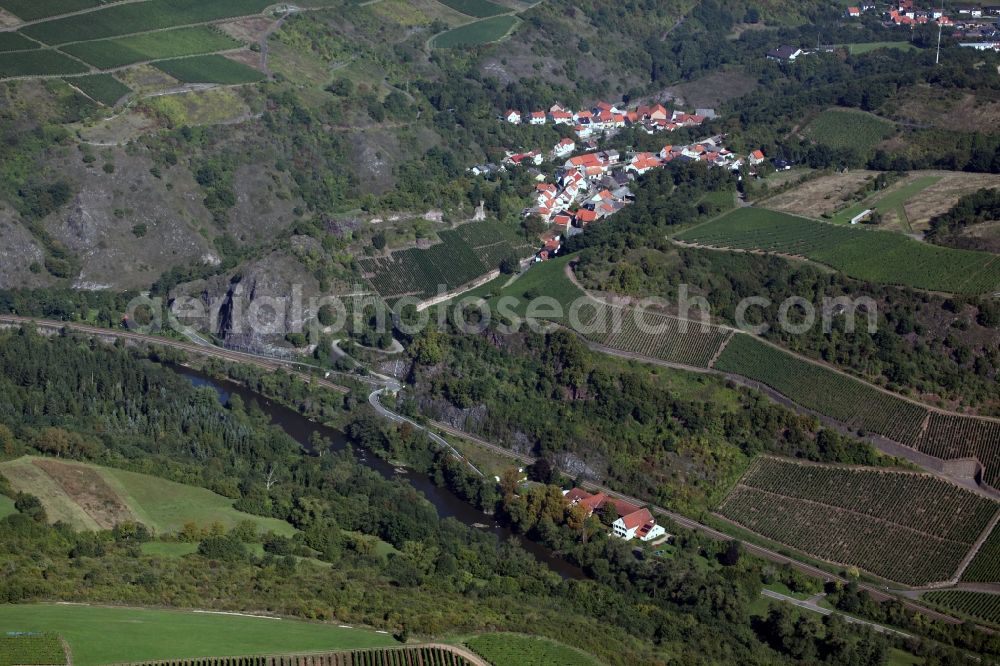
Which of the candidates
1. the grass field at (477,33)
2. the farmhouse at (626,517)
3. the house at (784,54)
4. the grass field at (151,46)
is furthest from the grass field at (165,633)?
the house at (784,54)

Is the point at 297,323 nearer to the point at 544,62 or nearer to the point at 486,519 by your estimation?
the point at 486,519

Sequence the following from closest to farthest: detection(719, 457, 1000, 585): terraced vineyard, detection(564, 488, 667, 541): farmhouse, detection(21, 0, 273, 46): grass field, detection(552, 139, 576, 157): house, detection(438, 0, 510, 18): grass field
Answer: detection(719, 457, 1000, 585): terraced vineyard, detection(564, 488, 667, 541): farmhouse, detection(21, 0, 273, 46): grass field, detection(552, 139, 576, 157): house, detection(438, 0, 510, 18): grass field

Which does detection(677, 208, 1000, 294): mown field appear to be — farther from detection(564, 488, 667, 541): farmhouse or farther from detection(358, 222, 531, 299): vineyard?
detection(564, 488, 667, 541): farmhouse

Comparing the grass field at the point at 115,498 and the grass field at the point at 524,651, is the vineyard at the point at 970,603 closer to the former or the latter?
the grass field at the point at 524,651

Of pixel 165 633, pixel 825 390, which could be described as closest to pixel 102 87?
pixel 825 390

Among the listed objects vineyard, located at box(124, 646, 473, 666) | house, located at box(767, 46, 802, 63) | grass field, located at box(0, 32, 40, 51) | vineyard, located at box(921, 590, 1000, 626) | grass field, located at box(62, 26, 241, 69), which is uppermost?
grass field, located at box(0, 32, 40, 51)

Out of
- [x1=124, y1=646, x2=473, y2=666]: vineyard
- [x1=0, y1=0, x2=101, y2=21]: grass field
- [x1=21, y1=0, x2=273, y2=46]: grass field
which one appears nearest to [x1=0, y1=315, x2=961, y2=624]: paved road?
[x1=124, y1=646, x2=473, y2=666]: vineyard
